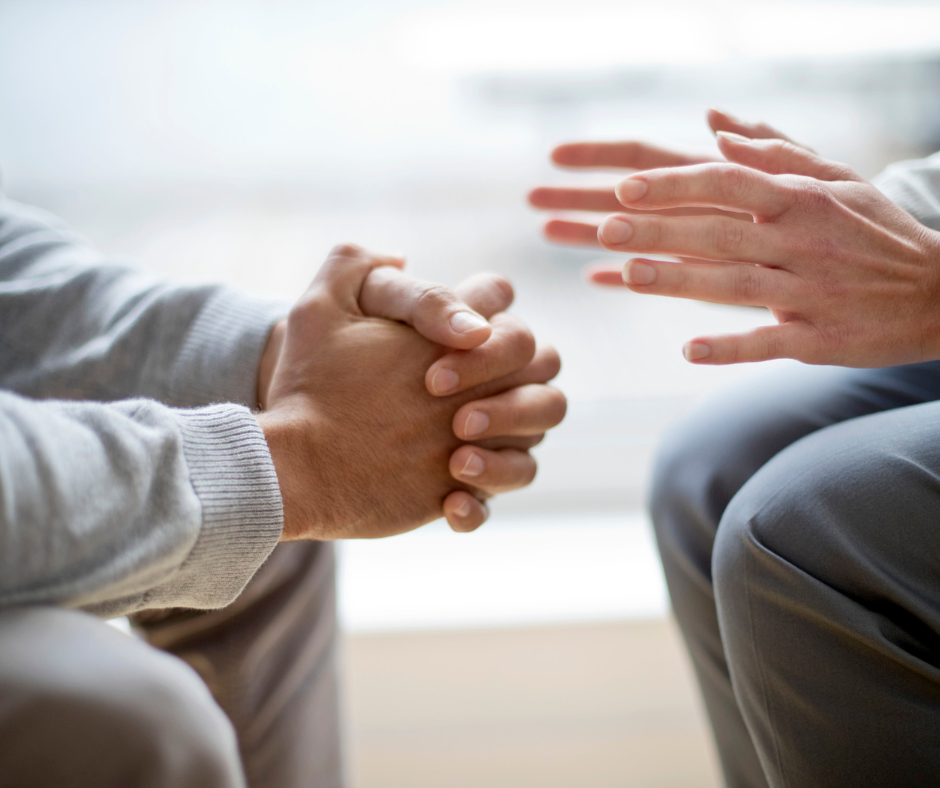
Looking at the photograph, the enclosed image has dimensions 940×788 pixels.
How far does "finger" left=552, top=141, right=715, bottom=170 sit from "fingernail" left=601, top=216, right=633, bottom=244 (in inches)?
11.9

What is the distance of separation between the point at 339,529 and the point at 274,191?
831 mm

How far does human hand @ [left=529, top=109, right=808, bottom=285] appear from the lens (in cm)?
90

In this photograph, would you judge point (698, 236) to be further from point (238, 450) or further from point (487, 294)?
point (238, 450)

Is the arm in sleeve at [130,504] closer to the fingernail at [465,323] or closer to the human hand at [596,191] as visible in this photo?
the fingernail at [465,323]

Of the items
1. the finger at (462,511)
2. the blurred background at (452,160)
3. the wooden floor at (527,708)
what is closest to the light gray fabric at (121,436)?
the finger at (462,511)

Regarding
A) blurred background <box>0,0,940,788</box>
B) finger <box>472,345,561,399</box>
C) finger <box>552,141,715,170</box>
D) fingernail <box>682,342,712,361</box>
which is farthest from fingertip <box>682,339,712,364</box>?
blurred background <box>0,0,940,788</box>

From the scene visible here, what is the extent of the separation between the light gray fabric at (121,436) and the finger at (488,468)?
223mm

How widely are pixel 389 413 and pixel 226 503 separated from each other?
0.24m

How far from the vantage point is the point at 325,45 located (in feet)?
4.11

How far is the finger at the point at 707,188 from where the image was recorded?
632 mm

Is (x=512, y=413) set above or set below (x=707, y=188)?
below

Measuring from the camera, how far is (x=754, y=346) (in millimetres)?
643

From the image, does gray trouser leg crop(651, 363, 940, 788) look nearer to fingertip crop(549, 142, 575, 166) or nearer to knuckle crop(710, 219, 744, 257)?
knuckle crop(710, 219, 744, 257)

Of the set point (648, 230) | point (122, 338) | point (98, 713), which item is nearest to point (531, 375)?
point (648, 230)
